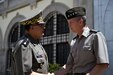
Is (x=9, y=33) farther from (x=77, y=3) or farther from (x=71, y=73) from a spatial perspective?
(x=71, y=73)

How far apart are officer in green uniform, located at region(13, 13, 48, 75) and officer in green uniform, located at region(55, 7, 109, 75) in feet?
1.34

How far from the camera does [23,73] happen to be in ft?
11.0

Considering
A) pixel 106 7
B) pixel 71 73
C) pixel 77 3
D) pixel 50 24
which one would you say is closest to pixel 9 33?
pixel 50 24

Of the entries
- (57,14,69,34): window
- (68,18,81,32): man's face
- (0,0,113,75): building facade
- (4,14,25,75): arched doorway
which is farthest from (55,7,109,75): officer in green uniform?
(4,14,25,75): arched doorway

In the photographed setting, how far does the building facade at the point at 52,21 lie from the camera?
12.8 m

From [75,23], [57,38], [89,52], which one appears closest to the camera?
[89,52]

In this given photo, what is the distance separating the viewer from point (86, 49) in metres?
3.65

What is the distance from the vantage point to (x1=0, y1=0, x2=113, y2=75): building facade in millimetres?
12836

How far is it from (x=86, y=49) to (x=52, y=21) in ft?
44.1

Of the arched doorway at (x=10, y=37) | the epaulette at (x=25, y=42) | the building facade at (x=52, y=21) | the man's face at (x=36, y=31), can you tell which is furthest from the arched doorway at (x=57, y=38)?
the epaulette at (x=25, y=42)

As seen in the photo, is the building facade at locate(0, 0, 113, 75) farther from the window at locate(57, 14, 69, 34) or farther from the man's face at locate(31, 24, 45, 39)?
the man's face at locate(31, 24, 45, 39)

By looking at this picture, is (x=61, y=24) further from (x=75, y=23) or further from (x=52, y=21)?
(x=75, y=23)

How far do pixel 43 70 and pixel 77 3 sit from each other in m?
11.2

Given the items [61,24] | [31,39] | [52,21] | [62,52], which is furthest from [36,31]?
[52,21]
